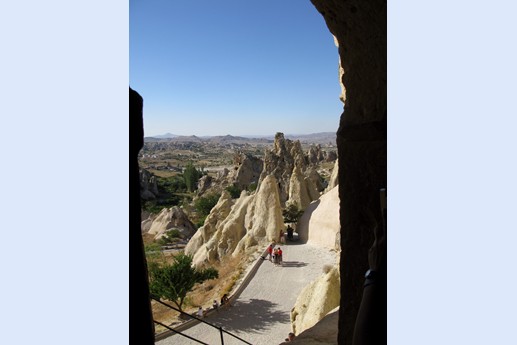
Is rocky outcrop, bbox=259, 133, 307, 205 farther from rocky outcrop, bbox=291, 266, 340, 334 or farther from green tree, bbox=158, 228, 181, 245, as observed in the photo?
rocky outcrop, bbox=291, 266, 340, 334

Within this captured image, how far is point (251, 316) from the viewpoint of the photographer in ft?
31.7

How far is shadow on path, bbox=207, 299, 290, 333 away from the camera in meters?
9.12

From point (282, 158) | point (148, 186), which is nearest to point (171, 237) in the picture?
point (282, 158)

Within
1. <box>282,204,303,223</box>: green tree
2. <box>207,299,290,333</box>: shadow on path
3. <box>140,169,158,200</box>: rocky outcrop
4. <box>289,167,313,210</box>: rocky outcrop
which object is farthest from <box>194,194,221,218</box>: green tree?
<box>207,299,290,333</box>: shadow on path

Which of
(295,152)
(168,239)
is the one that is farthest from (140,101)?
(295,152)

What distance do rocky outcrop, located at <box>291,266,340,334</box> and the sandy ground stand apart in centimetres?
90

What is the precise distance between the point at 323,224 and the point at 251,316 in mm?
6070

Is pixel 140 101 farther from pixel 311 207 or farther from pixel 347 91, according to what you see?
pixel 311 207

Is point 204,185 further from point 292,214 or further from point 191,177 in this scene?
point 292,214

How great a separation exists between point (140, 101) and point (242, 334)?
7.95 metres

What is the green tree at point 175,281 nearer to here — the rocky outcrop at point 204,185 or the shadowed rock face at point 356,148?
the shadowed rock face at point 356,148

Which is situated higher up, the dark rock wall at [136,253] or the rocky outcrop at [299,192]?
the dark rock wall at [136,253]

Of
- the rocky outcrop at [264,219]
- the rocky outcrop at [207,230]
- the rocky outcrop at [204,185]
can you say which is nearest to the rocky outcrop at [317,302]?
the rocky outcrop at [264,219]

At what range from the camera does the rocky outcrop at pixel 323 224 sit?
14281 millimetres
